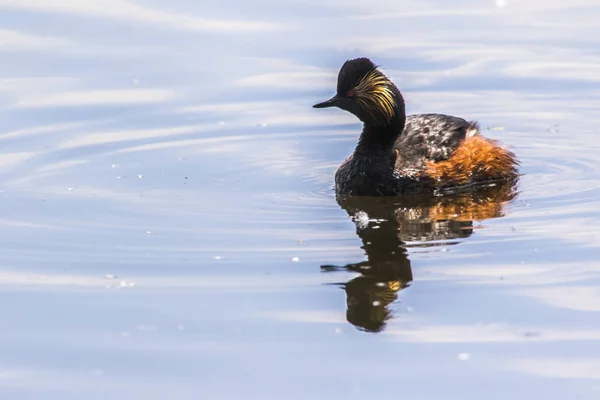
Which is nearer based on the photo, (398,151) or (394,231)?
(394,231)

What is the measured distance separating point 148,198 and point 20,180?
1.29m

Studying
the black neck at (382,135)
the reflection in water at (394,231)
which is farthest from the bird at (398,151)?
the reflection in water at (394,231)

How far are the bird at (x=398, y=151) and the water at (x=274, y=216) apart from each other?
241 millimetres

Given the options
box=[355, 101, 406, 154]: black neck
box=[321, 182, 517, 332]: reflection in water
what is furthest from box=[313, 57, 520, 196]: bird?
box=[321, 182, 517, 332]: reflection in water

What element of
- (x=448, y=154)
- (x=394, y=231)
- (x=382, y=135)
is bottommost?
(x=394, y=231)

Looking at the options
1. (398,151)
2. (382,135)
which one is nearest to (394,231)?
(398,151)

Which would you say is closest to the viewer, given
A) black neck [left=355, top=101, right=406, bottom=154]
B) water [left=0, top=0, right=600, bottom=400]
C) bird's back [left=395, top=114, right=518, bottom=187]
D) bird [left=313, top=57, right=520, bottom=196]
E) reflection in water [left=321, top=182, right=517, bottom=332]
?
water [left=0, top=0, right=600, bottom=400]

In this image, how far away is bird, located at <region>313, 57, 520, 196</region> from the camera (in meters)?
10.6

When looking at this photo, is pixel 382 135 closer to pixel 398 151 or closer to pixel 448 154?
pixel 398 151

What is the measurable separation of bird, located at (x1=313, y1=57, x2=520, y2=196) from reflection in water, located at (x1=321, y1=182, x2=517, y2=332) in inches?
5.8

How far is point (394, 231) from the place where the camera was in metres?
9.24

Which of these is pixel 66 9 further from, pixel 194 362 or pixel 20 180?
pixel 194 362

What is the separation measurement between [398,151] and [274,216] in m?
1.85

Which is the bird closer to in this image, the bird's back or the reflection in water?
the bird's back
